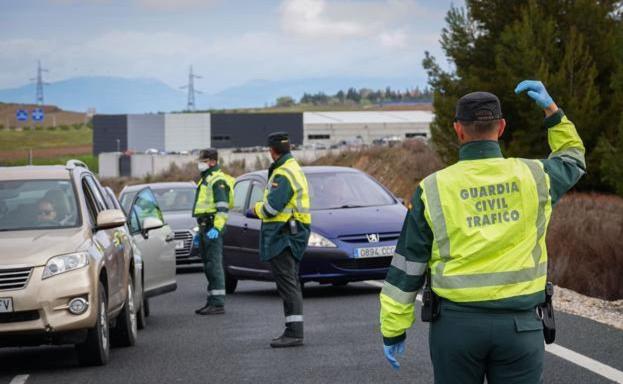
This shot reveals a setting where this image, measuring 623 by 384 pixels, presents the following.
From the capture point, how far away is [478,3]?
118ft

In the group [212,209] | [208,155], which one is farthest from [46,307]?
[208,155]

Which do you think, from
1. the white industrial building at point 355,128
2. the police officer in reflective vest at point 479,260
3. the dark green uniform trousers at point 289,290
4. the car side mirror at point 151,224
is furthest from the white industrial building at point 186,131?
the police officer in reflective vest at point 479,260

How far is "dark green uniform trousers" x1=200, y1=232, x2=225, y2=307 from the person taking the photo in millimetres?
14688

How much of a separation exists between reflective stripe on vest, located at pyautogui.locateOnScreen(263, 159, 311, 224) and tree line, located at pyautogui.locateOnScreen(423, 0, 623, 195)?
18.8 meters

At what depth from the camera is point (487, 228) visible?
5.46m

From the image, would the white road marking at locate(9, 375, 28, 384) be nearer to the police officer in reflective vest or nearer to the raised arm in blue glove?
the police officer in reflective vest

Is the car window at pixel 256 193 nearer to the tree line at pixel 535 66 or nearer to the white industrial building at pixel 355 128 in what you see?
the tree line at pixel 535 66

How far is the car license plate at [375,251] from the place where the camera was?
15.5 m

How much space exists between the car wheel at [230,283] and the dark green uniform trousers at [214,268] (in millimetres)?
2029

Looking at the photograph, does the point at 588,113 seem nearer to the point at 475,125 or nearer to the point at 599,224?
the point at 599,224

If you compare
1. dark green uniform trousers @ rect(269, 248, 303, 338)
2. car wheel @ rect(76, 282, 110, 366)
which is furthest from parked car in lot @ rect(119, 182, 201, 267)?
car wheel @ rect(76, 282, 110, 366)

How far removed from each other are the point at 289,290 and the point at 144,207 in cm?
347

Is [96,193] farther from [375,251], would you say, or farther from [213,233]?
[375,251]

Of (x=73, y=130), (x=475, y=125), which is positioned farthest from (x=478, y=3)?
(x=73, y=130)
